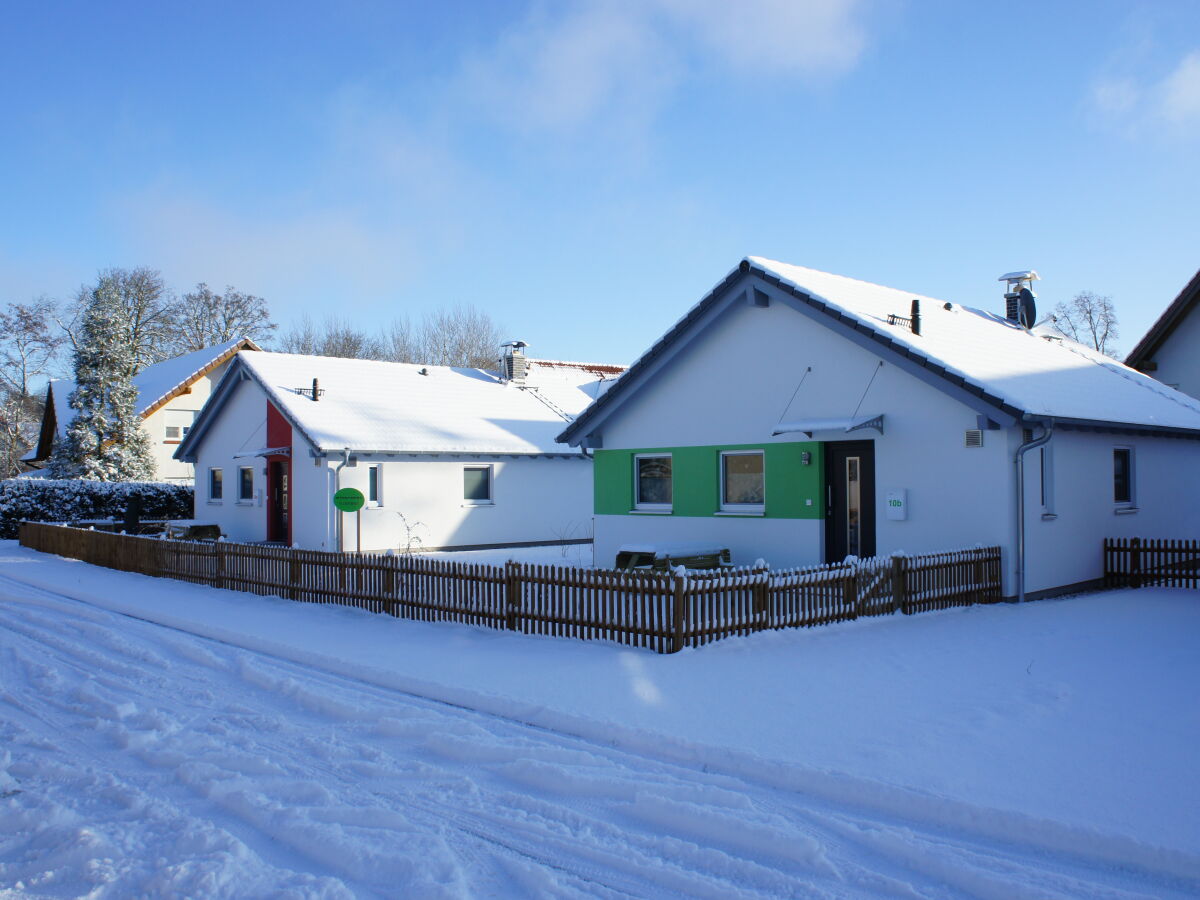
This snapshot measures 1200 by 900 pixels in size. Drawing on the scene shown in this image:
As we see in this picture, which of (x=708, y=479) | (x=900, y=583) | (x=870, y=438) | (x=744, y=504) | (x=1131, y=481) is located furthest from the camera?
(x=708, y=479)

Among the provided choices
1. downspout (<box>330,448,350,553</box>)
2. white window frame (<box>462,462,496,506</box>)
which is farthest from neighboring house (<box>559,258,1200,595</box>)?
white window frame (<box>462,462,496,506</box>)

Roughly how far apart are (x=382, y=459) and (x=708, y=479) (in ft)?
32.0

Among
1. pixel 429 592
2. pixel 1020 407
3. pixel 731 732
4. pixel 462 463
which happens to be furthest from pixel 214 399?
pixel 731 732

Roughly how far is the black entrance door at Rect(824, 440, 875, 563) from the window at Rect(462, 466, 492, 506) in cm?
1220

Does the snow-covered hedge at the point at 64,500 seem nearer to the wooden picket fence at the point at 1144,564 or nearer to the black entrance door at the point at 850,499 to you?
the black entrance door at the point at 850,499

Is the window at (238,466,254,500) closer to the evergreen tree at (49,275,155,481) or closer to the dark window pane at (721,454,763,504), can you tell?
the evergreen tree at (49,275,155,481)

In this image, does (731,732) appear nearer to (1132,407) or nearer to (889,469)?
(889,469)

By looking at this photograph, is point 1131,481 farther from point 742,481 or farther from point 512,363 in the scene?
point 512,363

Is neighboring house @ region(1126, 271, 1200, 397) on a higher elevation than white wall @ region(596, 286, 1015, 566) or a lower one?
higher

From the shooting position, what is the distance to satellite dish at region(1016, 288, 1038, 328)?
21719 mm

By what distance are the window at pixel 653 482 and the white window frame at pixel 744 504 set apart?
1286mm

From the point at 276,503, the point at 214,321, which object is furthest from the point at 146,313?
the point at 276,503

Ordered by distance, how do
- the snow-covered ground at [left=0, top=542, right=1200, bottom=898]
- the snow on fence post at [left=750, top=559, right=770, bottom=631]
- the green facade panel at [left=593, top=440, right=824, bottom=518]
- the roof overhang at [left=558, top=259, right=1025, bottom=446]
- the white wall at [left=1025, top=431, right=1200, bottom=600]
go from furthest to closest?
the green facade panel at [left=593, top=440, right=824, bottom=518] → the white wall at [left=1025, top=431, right=1200, bottom=600] → the roof overhang at [left=558, top=259, right=1025, bottom=446] → the snow on fence post at [left=750, top=559, right=770, bottom=631] → the snow-covered ground at [left=0, top=542, right=1200, bottom=898]

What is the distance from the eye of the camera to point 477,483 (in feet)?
86.0
